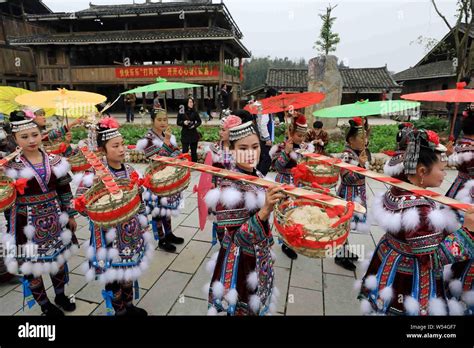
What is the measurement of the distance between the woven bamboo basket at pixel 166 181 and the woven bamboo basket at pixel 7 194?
1.30m

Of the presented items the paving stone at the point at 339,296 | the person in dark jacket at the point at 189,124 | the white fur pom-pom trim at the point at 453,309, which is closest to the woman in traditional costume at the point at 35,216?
the paving stone at the point at 339,296

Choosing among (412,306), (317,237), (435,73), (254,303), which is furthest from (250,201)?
(435,73)

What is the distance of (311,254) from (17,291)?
4.01m

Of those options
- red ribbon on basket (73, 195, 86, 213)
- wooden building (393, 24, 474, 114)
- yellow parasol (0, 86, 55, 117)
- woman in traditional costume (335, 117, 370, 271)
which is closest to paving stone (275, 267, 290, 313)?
woman in traditional costume (335, 117, 370, 271)

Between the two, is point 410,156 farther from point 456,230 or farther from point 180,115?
point 180,115

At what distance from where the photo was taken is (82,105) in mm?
3650

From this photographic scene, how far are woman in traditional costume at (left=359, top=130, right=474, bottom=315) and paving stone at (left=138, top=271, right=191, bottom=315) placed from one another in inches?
90.8

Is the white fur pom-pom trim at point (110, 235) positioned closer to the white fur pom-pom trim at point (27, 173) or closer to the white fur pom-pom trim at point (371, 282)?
the white fur pom-pom trim at point (27, 173)

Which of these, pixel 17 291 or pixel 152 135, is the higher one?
pixel 152 135

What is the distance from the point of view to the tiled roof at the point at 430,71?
69.8 ft

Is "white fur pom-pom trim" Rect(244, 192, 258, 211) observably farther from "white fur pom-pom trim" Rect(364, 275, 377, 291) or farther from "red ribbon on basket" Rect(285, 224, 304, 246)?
"white fur pom-pom trim" Rect(364, 275, 377, 291)

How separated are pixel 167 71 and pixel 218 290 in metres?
22.2

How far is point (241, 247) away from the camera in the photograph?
2.31 m
